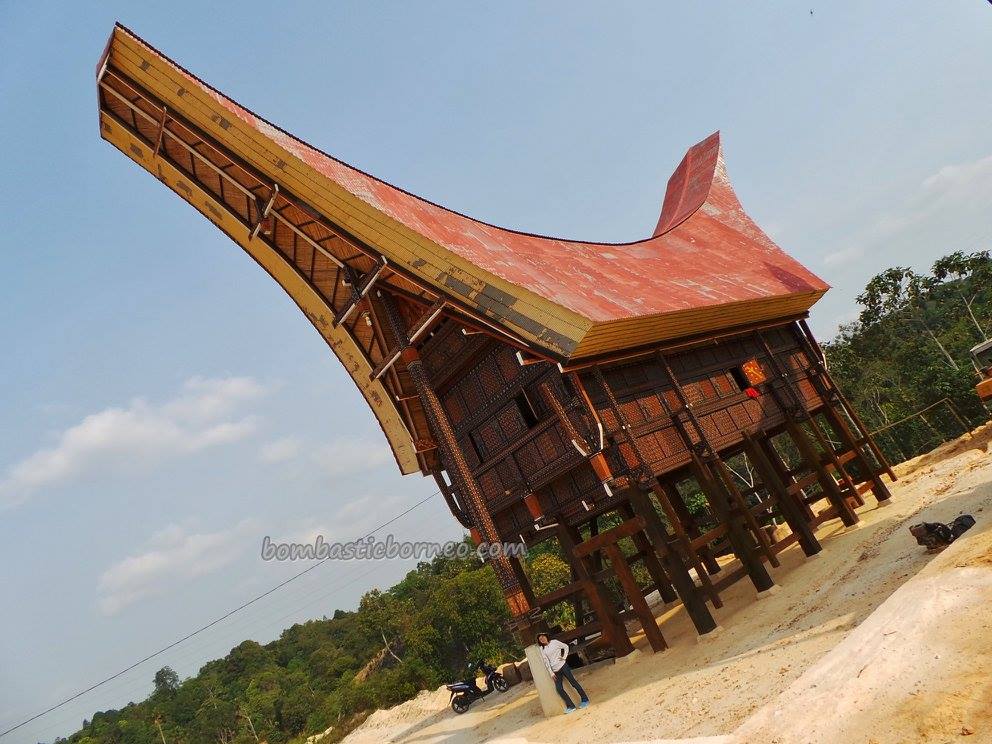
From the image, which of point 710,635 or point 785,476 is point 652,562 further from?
point 785,476

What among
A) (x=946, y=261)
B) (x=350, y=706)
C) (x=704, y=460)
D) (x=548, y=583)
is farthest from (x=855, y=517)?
(x=946, y=261)

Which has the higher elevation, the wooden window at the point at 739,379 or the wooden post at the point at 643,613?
the wooden window at the point at 739,379

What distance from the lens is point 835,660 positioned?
4.93 m

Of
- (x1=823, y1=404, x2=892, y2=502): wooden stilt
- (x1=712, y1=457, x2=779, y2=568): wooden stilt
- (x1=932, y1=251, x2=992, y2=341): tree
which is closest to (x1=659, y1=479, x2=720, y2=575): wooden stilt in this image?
(x1=712, y1=457, x2=779, y2=568): wooden stilt

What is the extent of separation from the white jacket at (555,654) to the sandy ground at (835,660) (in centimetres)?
72

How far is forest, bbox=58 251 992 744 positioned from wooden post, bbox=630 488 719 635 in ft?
20.3

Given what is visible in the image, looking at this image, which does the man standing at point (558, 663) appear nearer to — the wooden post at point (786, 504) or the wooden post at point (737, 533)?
the wooden post at point (737, 533)

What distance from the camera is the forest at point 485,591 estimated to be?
29100 mm

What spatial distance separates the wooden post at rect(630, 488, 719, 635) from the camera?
32.6 feet

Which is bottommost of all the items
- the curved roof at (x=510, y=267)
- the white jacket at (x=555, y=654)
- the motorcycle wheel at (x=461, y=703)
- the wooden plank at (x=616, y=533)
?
the motorcycle wheel at (x=461, y=703)

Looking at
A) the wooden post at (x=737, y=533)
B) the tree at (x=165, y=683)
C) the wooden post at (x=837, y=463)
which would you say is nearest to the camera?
the wooden post at (x=737, y=533)

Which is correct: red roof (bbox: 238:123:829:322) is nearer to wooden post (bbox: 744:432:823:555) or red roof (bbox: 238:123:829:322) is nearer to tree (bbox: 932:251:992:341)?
wooden post (bbox: 744:432:823:555)

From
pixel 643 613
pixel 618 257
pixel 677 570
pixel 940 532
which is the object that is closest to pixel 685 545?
pixel 677 570

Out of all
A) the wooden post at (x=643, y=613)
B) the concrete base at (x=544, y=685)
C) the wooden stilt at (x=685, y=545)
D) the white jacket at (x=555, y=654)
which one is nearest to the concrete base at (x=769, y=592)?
the wooden stilt at (x=685, y=545)
